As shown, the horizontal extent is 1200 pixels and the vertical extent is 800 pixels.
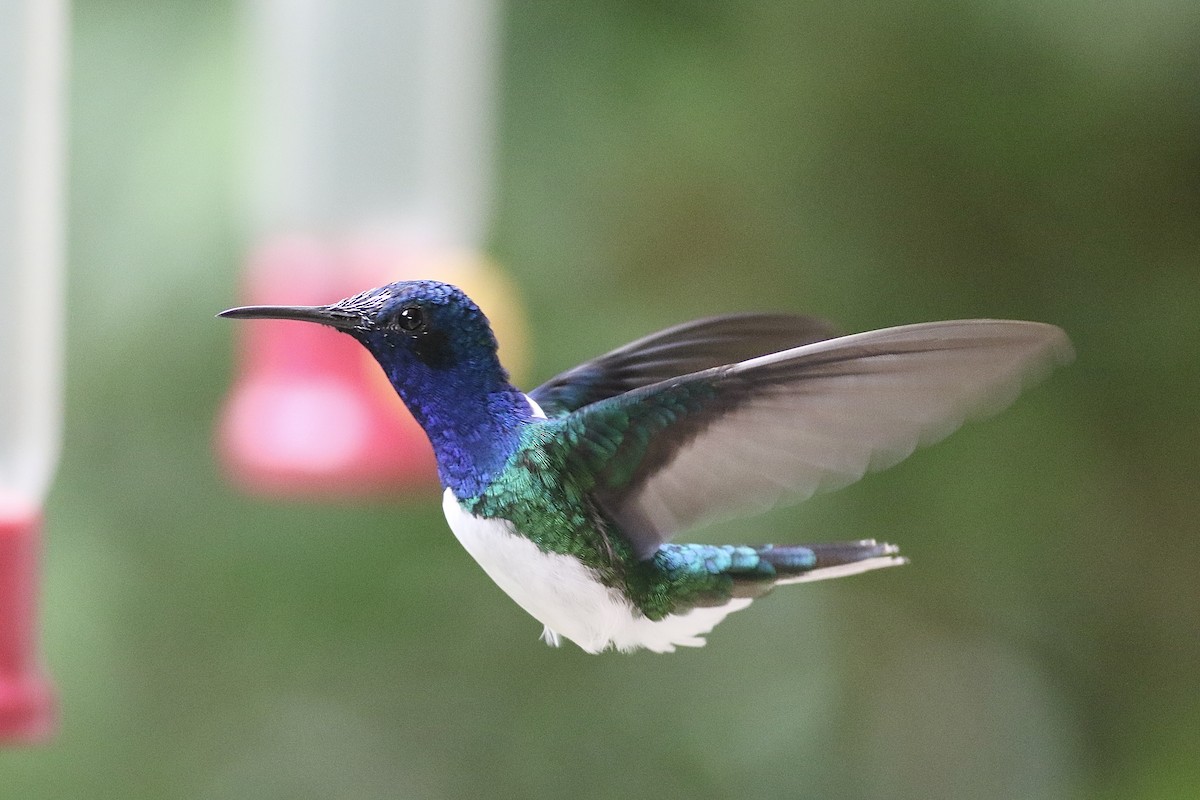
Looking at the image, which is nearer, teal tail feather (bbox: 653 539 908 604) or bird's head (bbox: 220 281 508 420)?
bird's head (bbox: 220 281 508 420)

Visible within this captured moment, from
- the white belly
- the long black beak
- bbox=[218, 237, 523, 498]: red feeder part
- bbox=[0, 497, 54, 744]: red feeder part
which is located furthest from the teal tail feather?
bbox=[218, 237, 523, 498]: red feeder part

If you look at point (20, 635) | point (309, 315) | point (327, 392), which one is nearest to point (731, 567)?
point (309, 315)

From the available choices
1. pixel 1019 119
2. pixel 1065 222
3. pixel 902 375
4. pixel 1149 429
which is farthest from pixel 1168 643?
pixel 902 375

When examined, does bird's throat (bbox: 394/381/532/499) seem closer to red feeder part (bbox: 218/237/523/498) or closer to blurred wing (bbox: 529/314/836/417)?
blurred wing (bbox: 529/314/836/417)

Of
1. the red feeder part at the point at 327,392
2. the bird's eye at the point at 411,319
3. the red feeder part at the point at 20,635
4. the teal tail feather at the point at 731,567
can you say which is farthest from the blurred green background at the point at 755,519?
the bird's eye at the point at 411,319

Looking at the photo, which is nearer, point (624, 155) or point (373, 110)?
point (373, 110)

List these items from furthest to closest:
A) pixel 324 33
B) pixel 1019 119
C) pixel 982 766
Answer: pixel 982 766 < pixel 1019 119 < pixel 324 33

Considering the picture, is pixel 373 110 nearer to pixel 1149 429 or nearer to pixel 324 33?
pixel 324 33

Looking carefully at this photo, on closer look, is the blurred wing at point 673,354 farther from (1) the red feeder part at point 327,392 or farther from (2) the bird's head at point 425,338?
(1) the red feeder part at point 327,392
